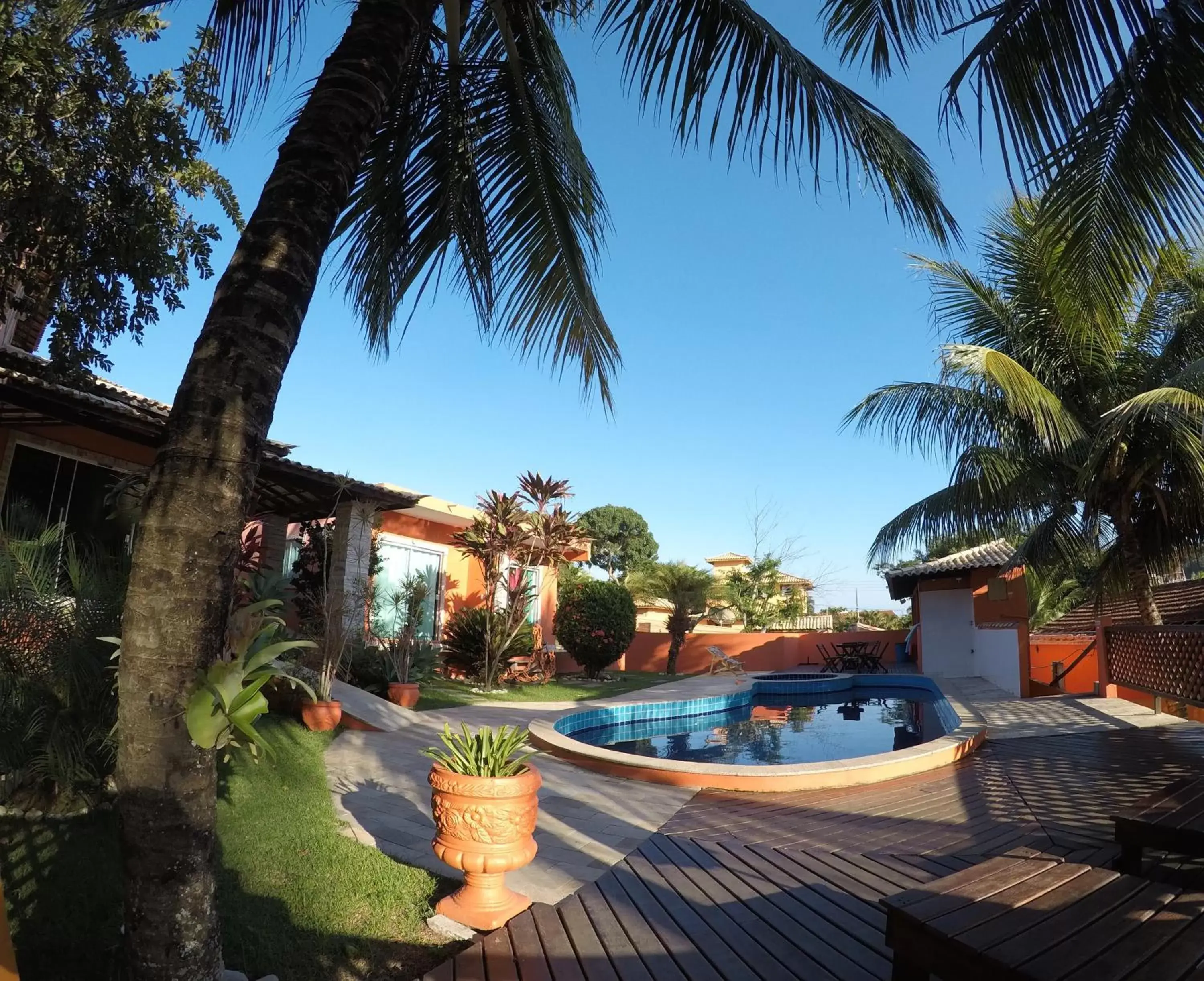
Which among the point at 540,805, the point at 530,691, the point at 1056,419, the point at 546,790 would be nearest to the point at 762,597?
the point at 530,691

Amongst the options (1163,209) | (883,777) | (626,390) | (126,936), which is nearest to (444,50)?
(626,390)

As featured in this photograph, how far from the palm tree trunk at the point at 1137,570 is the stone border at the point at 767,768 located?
3917 mm

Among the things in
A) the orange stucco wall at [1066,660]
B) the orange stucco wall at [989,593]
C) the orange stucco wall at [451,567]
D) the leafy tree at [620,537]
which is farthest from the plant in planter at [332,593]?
the leafy tree at [620,537]

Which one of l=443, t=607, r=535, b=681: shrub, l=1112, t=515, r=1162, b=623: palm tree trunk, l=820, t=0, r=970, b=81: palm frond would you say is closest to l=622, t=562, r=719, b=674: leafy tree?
l=443, t=607, r=535, b=681: shrub

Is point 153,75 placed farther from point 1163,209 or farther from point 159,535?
point 1163,209

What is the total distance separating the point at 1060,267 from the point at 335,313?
4337 mm

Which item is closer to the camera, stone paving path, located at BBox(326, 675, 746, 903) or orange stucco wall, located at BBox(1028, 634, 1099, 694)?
stone paving path, located at BBox(326, 675, 746, 903)

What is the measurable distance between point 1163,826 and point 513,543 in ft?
36.0

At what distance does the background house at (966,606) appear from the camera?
1677 cm

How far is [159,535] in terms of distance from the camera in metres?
2.11

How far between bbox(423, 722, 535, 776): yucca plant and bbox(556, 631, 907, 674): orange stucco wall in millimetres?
19059

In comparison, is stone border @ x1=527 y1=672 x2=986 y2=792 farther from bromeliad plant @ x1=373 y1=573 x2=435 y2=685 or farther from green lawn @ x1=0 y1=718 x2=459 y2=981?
green lawn @ x1=0 y1=718 x2=459 y2=981

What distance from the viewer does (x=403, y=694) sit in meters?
9.77

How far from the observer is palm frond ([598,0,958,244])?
11.0ft
